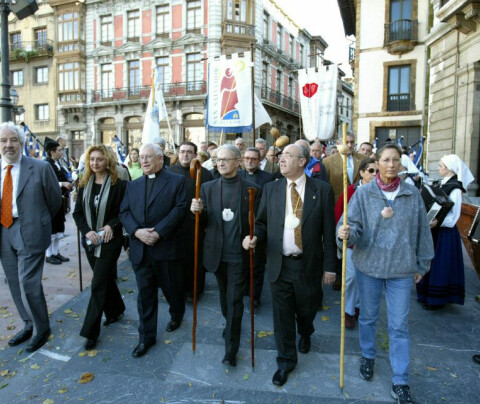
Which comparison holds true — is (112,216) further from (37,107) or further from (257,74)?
(37,107)

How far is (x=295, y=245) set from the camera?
128 inches

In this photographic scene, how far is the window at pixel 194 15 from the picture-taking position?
26.5 metres

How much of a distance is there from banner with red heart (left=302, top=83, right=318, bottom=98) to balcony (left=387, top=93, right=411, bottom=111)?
1283cm

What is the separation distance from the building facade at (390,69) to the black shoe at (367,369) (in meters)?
18.8

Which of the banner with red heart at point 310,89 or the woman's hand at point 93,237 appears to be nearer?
the woman's hand at point 93,237

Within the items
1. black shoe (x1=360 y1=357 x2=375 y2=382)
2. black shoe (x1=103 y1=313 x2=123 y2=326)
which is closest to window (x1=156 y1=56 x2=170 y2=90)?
black shoe (x1=103 y1=313 x2=123 y2=326)

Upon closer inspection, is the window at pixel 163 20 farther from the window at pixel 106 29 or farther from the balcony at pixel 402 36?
the balcony at pixel 402 36

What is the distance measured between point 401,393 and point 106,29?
3230 cm

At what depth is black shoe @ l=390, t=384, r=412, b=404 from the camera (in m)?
2.86

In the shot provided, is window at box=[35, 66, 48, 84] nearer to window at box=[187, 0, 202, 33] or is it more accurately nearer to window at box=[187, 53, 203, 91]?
window at box=[187, 53, 203, 91]

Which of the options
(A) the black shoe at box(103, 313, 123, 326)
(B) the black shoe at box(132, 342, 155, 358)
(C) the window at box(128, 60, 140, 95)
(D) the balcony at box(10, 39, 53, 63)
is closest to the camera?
(B) the black shoe at box(132, 342, 155, 358)

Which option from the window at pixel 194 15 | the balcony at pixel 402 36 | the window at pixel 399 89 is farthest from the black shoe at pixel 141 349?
the window at pixel 194 15

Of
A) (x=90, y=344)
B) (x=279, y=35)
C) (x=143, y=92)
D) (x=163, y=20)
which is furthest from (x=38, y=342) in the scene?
(x=279, y=35)

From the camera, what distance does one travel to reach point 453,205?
431 centimetres
